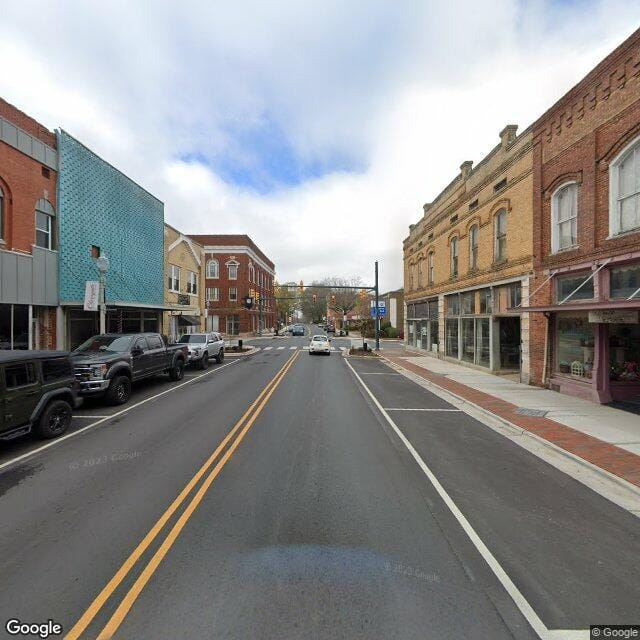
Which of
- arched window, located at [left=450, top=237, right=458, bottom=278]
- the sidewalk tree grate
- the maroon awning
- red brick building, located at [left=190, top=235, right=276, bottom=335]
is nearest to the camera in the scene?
the maroon awning

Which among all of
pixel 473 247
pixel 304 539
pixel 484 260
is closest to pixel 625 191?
pixel 484 260

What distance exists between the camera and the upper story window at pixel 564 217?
38.3 feet

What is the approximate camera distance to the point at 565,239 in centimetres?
1210

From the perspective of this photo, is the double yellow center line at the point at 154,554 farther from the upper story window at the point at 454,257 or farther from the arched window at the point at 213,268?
the arched window at the point at 213,268

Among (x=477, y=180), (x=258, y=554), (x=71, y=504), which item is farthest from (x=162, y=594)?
(x=477, y=180)

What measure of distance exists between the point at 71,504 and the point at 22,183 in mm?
14091

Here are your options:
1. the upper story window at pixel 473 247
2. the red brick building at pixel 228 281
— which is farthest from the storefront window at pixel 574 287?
the red brick building at pixel 228 281

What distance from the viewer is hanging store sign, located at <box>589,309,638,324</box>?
366 inches

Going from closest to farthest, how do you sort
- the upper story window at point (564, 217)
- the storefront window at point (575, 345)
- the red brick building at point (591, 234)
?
the red brick building at point (591, 234) < the storefront window at point (575, 345) < the upper story window at point (564, 217)

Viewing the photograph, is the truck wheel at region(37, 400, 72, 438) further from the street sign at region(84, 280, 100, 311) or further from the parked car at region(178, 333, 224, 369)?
the parked car at region(178, 333, 224, 369)

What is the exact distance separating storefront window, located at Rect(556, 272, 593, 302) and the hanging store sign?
101 centimetres

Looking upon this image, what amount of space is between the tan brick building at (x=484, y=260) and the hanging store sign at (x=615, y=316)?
8.32 ft

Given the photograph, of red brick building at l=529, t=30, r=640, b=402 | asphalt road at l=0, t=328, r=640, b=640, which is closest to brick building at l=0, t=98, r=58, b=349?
asphalt road at l=0, t=328, r=640, b=640

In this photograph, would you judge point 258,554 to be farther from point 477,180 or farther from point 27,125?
point 477,180
